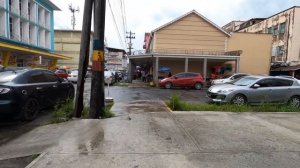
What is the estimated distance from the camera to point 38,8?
4094cm

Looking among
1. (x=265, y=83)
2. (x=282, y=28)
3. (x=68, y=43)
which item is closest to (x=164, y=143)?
(x=265, y=83)

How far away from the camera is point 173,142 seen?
6062mm

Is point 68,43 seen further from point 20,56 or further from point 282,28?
point 282,28

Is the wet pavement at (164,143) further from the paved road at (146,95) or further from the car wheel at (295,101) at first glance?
the paved road at (146,95)

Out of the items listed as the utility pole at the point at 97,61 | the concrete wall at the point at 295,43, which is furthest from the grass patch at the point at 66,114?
the concrete wall at the point at 295,43

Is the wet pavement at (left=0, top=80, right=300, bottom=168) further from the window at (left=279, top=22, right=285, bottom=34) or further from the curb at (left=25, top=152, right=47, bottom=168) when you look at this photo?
the window at (left=279, top=22, right=285, bottom=34)

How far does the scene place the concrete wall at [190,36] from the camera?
3194cm

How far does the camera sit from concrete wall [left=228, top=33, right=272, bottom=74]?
111 feet

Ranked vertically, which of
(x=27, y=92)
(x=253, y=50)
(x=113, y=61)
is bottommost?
(x=27, y=92)

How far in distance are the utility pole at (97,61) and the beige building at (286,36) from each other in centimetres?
3377

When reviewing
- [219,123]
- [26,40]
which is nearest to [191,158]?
[219,123]

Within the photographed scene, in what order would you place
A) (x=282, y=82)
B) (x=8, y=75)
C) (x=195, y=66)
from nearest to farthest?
(x=8, y=75)
(x=282, y=82)
(x=195, y=66)

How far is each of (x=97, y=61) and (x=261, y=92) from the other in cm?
742

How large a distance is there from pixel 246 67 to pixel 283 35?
8.84m
